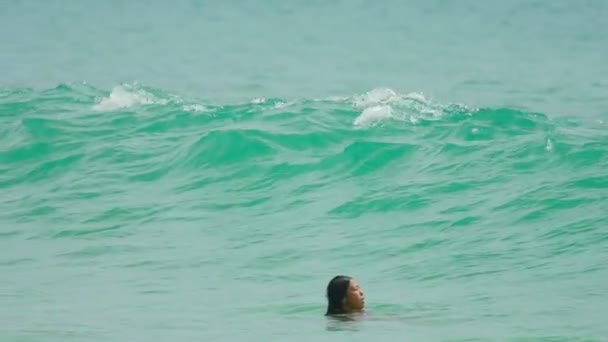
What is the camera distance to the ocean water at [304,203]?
13055mm

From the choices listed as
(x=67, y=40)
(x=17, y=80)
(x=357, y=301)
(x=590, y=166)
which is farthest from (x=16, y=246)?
(x=67, y=40)

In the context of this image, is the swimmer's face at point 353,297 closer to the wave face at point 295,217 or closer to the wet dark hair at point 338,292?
the wet dark hair at point 338,292

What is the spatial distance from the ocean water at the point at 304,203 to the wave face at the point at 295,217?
5 centimetres

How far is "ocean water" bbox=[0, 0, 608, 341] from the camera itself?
1305cm

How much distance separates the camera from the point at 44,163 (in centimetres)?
2383

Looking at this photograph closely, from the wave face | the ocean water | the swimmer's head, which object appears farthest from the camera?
the wave face

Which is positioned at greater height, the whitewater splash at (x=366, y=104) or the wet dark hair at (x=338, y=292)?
the whitewater splash at (x=366, y=104)

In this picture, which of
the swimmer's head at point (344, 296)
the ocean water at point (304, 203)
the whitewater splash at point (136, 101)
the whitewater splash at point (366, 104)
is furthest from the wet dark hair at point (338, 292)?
the whitewater splash at point (136, 101)

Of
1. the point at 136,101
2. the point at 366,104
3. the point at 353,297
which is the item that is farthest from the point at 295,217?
the point at 136,101

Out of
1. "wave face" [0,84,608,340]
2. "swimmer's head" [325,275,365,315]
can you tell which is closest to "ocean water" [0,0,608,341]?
"wave face" [0,84,608,340]

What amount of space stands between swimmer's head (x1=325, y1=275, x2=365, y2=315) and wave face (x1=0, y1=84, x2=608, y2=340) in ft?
1.08

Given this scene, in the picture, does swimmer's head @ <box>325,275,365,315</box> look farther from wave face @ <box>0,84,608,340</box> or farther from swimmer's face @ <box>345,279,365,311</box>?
wave face @ <box>0,84,608,340</box>

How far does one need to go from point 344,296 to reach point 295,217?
7108 mm

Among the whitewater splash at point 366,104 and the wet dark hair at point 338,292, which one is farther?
the whitewater splash at point 366,104
